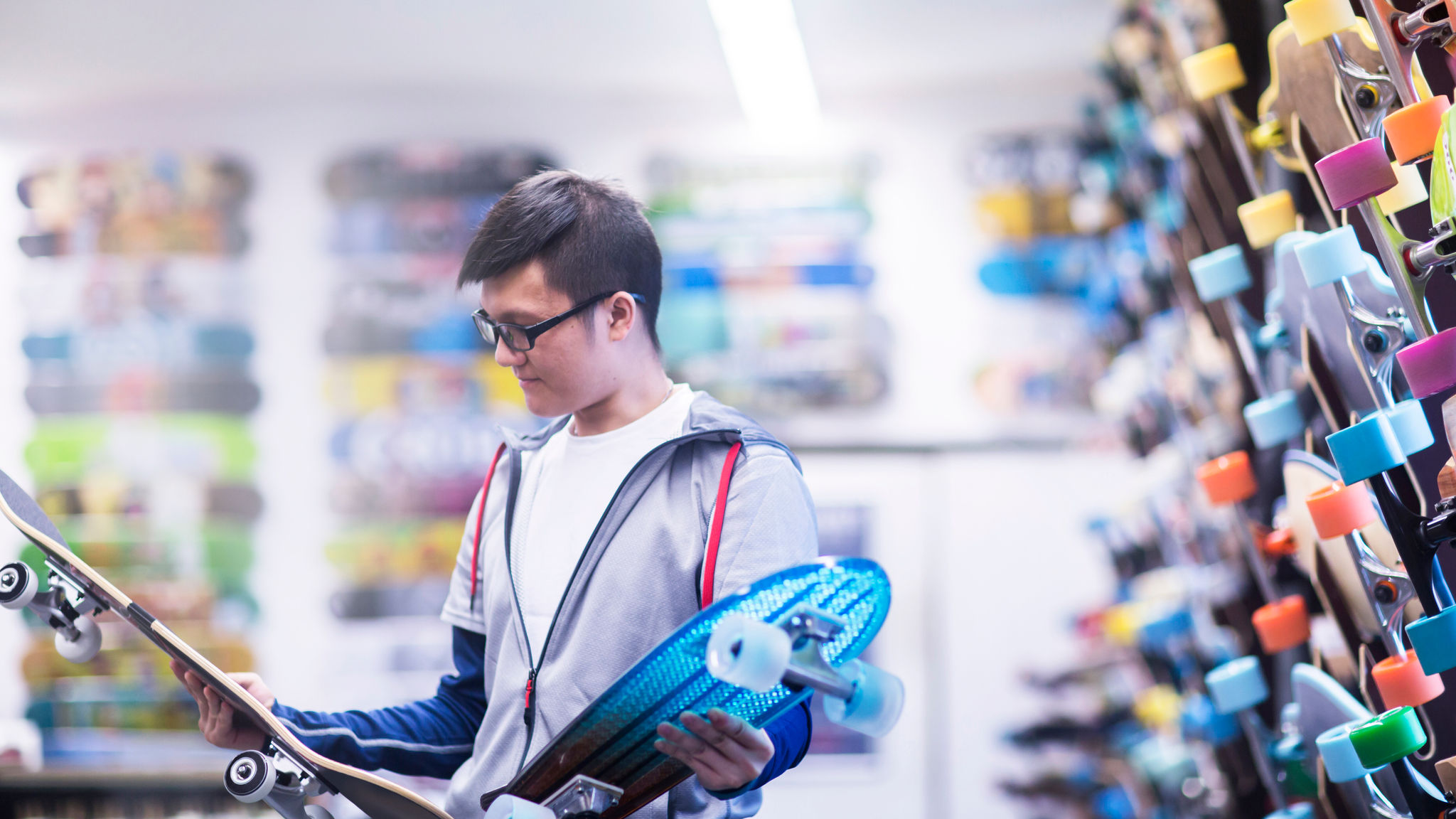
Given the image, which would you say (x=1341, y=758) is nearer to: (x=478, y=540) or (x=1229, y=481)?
(x=1229, y=481)

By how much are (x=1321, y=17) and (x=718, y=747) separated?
1.02 meters

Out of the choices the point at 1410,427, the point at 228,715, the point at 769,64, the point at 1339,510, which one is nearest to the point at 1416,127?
the point at 1410,427

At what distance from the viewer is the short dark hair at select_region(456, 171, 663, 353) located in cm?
137

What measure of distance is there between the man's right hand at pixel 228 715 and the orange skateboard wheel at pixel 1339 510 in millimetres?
1284

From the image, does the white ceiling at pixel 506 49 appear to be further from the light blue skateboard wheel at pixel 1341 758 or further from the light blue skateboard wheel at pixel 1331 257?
the light blue skateboard wheel at pixel 1341 758

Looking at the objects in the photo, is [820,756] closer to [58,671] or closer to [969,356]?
[969,356]

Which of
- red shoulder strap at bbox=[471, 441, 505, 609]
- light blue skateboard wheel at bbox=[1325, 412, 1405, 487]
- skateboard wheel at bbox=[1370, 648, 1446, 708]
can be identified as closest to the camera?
light blue skateboard wheel at bbox=[1325, 412, 1405, 487]

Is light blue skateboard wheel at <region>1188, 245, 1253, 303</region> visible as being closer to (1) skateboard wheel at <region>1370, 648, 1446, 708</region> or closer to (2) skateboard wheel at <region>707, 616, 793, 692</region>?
(1) skateboard wheel at <region>1370, 648, 1446, 708</region>

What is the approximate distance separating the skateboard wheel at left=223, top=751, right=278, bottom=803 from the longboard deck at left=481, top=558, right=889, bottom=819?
291 mm

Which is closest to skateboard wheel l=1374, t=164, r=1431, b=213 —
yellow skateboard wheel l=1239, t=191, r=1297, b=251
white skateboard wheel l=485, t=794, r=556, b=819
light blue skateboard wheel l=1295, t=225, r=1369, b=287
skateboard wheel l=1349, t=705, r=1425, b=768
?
light blue skateboard wheel l=1295, t=225, r=1369, b=287

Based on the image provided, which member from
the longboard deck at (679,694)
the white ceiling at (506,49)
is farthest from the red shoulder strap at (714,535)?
the white ceiling at (506,49)

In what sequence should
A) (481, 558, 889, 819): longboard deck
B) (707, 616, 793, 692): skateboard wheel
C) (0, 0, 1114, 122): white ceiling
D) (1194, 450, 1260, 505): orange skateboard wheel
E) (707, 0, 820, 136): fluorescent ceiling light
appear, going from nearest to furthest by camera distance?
(707, 616, 793, 692): skateboard wheel, (481, 558, 889, 819): longboard deck, (1194, 450, 1260, 505): orange skateboard wheel, (707, 0, 820, 136): fluorescent ceiling light, (0, 0, 1114, 122): white ceiling

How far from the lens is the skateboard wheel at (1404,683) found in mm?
1314

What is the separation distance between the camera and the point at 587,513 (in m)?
1.42
